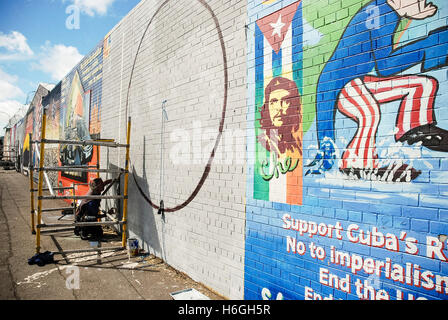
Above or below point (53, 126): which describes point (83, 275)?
below

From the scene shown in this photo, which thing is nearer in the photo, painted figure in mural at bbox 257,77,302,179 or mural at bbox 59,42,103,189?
painted figure in mural at bbox 257,77,302,179

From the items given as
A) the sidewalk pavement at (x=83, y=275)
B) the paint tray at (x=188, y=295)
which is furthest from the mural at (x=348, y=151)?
the sidewalk pavement at (x=83, y=275)

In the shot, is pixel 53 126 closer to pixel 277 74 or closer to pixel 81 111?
pixel 81 111

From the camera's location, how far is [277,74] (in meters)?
3.14

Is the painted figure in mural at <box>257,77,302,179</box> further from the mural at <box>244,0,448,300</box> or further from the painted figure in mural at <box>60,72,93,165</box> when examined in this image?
the painted figure in mural at <box>60,72,93,165</box>

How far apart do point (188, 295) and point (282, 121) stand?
2615 millimetres

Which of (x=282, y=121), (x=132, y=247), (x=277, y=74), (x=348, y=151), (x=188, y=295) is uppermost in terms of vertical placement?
(x=277, y=74)

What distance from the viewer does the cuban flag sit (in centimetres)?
293

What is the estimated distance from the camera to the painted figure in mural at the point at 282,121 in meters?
2.95

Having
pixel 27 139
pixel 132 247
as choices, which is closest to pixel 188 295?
pixel 132 247

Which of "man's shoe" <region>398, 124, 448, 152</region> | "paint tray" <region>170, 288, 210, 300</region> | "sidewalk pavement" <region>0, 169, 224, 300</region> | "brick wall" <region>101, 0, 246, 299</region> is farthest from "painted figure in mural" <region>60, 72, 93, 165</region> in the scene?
"man's shoe" <region>398, 124, 448, 152</region>

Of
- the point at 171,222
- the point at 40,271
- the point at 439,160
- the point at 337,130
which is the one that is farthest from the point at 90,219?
the point at 439,160

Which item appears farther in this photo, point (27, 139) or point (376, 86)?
point (27, 139)
